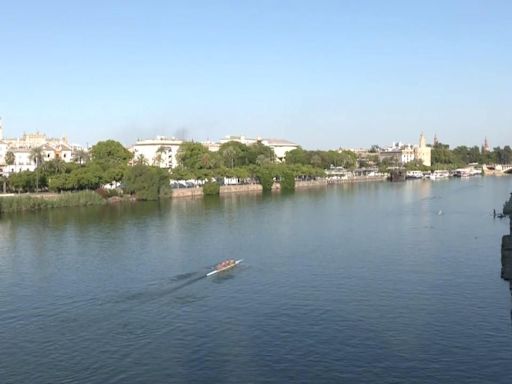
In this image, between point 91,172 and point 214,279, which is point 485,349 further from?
point 91,172

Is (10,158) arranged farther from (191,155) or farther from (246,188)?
(246,188)

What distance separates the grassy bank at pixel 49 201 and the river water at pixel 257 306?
1375cm

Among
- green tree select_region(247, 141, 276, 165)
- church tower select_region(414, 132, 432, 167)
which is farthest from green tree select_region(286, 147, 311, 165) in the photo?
church tower select_region(414, 132, 432, 167)

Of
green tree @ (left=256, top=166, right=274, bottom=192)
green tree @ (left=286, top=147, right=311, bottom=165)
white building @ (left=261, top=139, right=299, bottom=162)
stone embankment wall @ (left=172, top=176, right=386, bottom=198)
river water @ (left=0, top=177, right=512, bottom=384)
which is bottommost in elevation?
river water @ (left=0, top=177, right=512, bottom=384)

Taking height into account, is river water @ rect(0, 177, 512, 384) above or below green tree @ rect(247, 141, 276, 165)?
below

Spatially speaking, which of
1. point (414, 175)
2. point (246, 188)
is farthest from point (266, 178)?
point (414, 175)

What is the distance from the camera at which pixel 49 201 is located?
5291 cm

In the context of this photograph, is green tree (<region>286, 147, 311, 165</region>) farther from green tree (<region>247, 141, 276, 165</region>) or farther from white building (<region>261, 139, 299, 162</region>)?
white building (<region>261, 139, 299, 162</region>)

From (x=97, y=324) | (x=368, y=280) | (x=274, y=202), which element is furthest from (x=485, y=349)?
Answer: (x=274, y=202)

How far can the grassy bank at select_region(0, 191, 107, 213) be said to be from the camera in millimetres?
49844

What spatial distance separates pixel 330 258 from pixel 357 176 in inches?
3503

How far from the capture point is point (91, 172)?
6078cm

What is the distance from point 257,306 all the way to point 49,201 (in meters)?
38.0

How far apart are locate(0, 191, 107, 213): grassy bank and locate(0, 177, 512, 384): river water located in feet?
45.1
